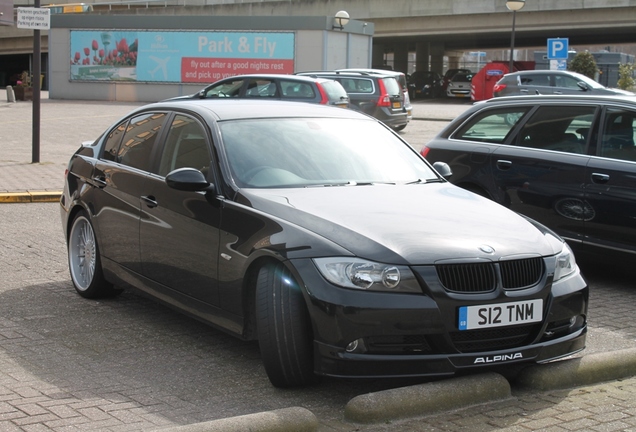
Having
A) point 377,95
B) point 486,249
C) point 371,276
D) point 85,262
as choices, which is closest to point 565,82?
point 377,95

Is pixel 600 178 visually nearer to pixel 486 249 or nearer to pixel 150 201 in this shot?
pixel 486 249

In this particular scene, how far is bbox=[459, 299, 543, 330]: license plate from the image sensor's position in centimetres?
484

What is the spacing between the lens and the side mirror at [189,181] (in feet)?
19.0

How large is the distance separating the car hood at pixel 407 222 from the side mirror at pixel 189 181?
10.5 inches

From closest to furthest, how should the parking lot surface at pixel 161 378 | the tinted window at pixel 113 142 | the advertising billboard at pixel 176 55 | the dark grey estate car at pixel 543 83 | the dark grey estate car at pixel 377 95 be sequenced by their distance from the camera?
1. the parking lot surface at pixel 161 378
2. the tinted window at pixel 113 142
3. the dark grey estate car at pixel 377 95
4. the dark grey estate car at pixel 543 83
5. the advertising billboard at pixel 176 55

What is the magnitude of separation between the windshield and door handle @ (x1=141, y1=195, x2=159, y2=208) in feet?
2.19

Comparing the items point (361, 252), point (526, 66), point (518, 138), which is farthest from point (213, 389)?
point (526, 66)

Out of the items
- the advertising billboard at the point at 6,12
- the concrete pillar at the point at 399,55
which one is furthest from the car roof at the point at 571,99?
the concrete pillar at the point at 399,55

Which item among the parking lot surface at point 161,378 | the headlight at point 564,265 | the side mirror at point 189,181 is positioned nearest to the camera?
the parking lot surface at point 161,378

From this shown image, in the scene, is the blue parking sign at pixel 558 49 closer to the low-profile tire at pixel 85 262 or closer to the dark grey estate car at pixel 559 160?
the dark grey estate car at pixel 559 160

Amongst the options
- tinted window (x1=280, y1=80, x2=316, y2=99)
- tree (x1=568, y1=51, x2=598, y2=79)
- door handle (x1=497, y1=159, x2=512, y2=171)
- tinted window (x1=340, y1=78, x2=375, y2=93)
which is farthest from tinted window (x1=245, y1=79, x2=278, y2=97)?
tree (x1=568, y1=51, x2=598, y2=79)

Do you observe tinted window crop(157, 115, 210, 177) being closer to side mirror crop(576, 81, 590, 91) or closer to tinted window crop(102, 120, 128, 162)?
tinted window crop(102, 120, 128, 162)

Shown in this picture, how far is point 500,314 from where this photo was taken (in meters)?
4.91

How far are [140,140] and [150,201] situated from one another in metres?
0.74
